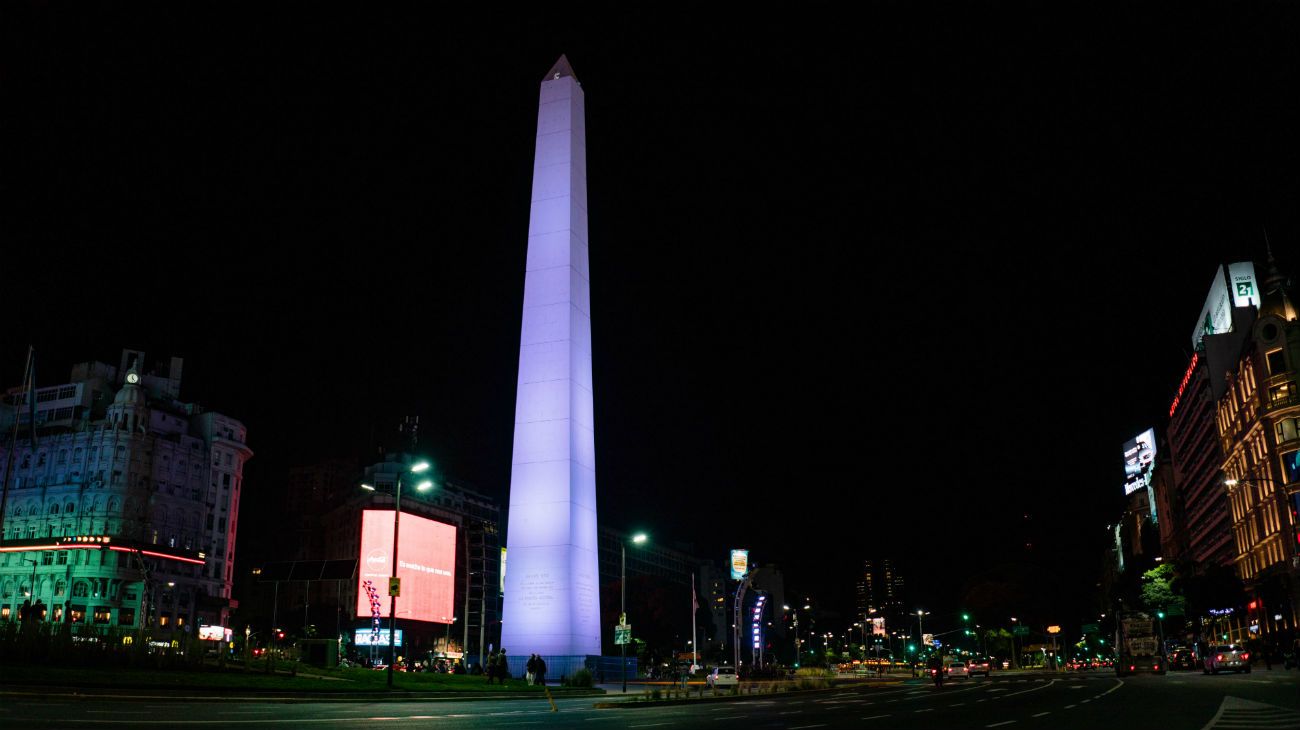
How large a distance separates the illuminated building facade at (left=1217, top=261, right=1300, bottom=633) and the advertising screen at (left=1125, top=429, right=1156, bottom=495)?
2828 inches

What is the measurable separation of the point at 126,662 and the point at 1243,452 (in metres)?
91.6

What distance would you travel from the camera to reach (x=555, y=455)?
4469 centimetres

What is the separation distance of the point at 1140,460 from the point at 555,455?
147 m

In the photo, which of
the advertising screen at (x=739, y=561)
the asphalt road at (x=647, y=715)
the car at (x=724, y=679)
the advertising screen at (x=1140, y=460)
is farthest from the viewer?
the advertising screen at (x=1140, y=460)

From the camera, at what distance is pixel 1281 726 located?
17703mm

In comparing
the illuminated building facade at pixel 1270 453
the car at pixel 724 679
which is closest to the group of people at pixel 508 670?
the car at pixel 724 679

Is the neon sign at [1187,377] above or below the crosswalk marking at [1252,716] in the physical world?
above

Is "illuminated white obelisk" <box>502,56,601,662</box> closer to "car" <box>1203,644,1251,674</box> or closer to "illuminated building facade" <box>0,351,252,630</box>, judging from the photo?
"car" <box>1203,644,1251,674</box>

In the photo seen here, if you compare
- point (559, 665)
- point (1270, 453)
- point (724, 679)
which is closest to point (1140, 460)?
point (1270, 453)

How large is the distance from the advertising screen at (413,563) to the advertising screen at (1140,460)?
4512 inches

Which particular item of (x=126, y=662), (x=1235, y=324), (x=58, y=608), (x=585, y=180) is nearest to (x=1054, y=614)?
(x=1235, y=324)

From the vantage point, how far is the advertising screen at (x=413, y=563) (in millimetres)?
99375

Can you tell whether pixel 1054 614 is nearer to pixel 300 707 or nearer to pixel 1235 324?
pixel 1235 324

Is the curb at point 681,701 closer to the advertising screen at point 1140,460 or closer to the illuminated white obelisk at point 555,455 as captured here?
the illuminated white obelisk at point 555,455
